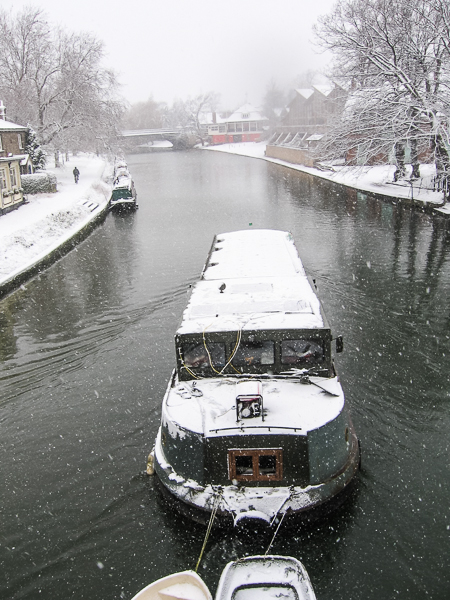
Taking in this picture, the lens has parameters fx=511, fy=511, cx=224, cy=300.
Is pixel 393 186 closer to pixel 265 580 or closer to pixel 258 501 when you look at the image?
pixel 258 501

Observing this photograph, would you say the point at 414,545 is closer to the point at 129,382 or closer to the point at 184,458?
the point at 184,458

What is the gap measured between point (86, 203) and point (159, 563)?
30.5 m

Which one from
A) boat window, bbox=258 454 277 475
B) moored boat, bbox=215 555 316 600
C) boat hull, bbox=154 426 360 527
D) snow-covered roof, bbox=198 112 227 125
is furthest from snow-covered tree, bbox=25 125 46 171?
snow-covered roof, bbox=198 112 227 125

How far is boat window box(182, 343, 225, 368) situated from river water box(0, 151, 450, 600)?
7.54 ft

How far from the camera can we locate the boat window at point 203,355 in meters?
8.26

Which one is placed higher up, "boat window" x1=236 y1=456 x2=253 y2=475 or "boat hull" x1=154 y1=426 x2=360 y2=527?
"boat window" x1=236 y1=456 x2=253 y2=475

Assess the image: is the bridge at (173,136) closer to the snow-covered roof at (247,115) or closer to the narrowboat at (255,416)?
the snow-covered roof at (247,115)

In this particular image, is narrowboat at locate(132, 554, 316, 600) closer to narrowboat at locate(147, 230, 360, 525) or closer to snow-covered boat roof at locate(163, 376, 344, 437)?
narrowboat at locate(147, 230, 360, 525)

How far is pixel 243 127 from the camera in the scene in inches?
4943

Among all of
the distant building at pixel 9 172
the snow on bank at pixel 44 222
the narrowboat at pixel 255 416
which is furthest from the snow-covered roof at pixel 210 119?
the narrowboat at pixel 255 416

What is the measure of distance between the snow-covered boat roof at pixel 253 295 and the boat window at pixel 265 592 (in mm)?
3550

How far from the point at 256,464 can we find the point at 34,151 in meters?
42.8

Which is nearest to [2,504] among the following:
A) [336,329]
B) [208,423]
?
[208,423]

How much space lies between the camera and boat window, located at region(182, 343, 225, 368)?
826 cm
